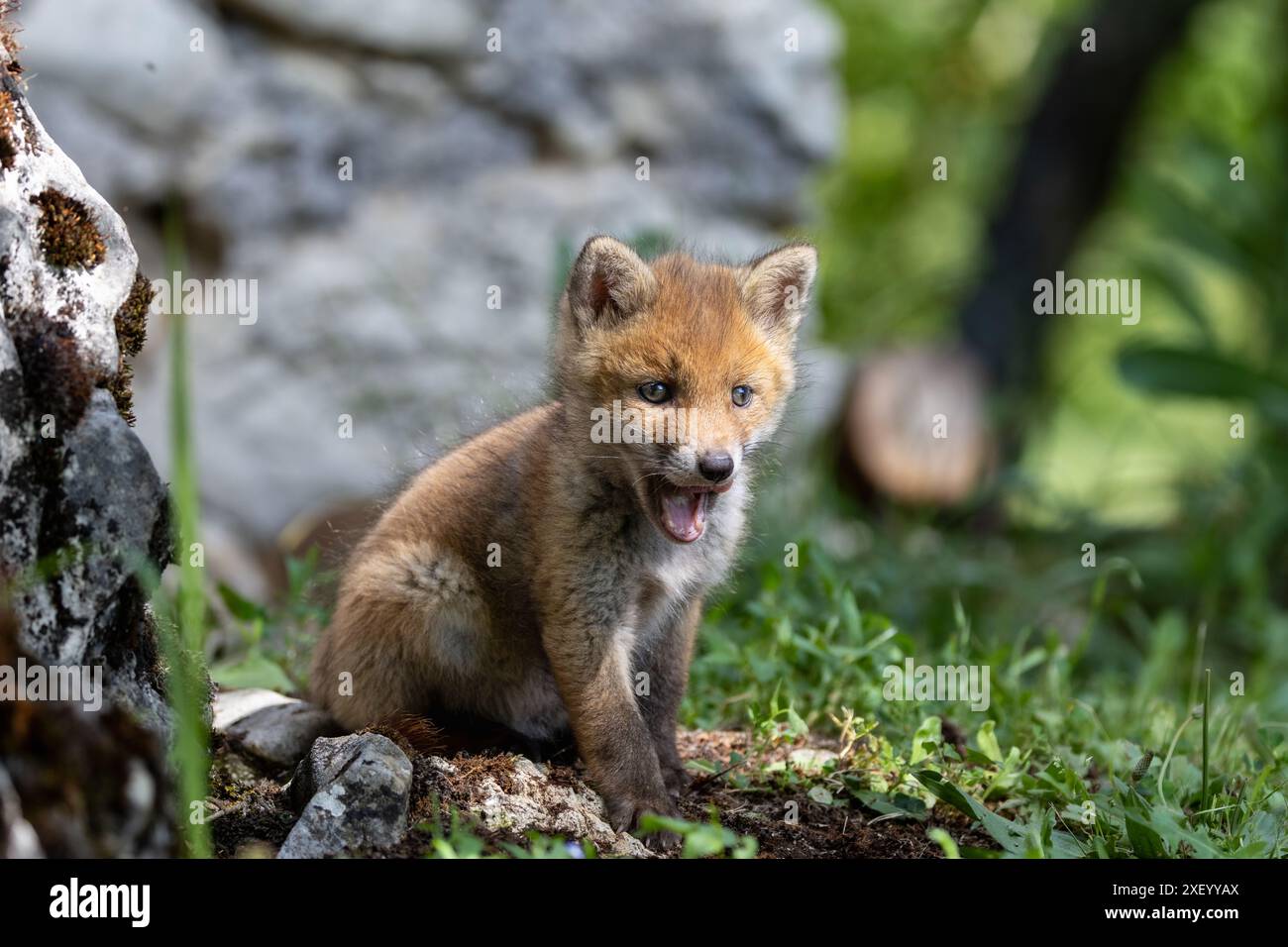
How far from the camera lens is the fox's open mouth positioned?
3.83m

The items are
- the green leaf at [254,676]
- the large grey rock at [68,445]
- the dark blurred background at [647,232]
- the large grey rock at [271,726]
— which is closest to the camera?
the large grey rock at [68,445]

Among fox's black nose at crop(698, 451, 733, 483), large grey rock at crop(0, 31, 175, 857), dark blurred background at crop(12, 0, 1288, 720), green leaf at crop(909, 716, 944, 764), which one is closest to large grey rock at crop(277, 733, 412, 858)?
large grey rock at crop(0, 31, 175, 857)

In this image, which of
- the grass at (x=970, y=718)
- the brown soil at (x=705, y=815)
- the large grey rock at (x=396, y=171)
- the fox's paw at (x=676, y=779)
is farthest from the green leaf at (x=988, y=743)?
the large grey rock at (x=396, y=171)

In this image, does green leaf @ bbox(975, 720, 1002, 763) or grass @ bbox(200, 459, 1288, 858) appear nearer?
grass @ bbox(200, 459, 1288, 858)

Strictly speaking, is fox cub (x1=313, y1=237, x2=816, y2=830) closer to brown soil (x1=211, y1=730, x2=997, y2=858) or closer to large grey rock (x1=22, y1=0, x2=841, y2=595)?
→ brown soil (x1=211, y1=730, x2=997, y2=858)

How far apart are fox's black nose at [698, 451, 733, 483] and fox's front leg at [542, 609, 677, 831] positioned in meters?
0.58

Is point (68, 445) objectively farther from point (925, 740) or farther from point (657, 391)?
point (925, 740)

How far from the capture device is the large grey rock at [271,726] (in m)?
4.07

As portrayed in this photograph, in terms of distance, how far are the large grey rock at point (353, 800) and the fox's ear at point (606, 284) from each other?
1474 millimetres

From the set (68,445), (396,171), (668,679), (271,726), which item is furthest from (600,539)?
(396,171)

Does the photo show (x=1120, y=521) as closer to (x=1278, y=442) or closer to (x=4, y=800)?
(x=1278, y=442)

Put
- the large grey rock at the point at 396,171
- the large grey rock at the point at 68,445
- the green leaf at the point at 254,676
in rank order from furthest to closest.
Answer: the large grey rock at the point at 396,171 < the green leaf at the point at 254,676 < the large grey rock at the point at 68,445

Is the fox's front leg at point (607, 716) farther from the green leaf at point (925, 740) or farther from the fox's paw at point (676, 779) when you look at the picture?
the green leaf at point (925, 740)

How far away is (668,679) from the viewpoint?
13.8ft
